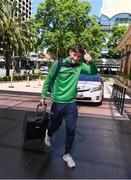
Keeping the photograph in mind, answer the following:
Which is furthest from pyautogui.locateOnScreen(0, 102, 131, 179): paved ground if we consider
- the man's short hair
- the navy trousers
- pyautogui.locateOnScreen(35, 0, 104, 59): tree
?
pyautogui.locateOnScreen(35, 0, 104, 59): tree

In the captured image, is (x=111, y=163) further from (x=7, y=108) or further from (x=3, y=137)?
(x=7, y=108)

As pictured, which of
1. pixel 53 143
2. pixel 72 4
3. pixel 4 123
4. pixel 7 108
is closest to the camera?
pixel 53 143

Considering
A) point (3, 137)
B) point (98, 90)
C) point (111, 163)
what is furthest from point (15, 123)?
point (98, 90)

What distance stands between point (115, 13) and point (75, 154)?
110 meters

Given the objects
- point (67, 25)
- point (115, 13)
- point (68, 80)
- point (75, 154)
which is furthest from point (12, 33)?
point (115, 13)

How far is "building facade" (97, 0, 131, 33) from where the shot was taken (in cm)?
10962

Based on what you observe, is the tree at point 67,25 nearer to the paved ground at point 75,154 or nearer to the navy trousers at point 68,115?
the paved ground at point 75,154

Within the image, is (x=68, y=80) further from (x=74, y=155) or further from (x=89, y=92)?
(x=89, y=92)

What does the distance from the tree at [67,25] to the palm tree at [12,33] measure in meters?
11.5

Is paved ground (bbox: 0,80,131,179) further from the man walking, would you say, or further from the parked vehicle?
the parked vehicle

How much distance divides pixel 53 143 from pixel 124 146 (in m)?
1.40

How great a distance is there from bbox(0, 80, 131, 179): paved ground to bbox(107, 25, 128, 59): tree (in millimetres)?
65054

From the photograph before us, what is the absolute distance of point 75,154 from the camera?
598cm

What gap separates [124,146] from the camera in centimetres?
682
